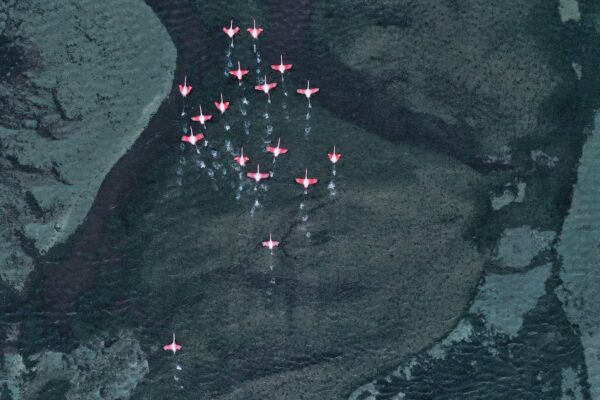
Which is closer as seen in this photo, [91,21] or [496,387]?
[496,387]

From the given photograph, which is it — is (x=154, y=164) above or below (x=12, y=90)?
below

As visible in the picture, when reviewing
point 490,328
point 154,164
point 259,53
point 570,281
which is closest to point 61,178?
point 154,164

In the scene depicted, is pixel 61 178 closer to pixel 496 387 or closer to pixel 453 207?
pixel 453 207

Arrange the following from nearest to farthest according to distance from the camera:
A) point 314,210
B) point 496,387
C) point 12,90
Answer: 1. point 496,387
2. point 314,210
3. point 12,90

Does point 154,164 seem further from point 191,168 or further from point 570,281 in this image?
point 570,281

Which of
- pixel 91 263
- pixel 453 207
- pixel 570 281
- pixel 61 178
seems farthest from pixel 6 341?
pixel 570 281

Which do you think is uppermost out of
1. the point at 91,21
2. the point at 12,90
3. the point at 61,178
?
the point at 91,21

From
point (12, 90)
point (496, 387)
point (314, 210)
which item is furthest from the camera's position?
point (12, 90)
